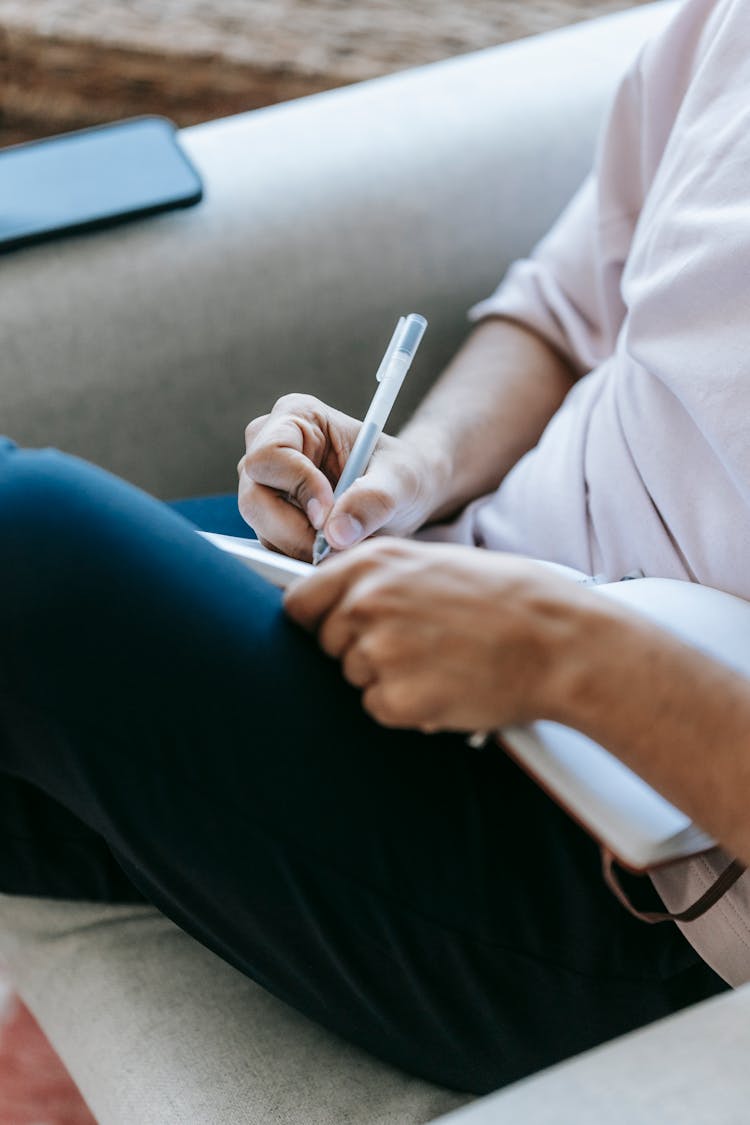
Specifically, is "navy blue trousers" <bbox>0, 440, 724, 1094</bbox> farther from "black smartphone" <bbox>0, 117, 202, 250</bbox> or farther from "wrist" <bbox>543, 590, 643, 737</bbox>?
"black smartphone" <bbox>0, 117, 202, 250</bbox>

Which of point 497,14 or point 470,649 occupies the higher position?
point 497,14

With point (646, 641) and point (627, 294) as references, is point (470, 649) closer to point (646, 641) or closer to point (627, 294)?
point (646, 641)

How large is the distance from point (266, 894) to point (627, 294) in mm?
385

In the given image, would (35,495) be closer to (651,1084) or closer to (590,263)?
(651,1084)

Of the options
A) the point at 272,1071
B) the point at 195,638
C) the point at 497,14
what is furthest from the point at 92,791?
the point at 497,14

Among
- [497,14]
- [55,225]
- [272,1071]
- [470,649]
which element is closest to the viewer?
[470,649]

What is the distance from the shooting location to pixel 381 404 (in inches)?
24.8

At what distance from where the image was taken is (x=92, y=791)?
49 cm

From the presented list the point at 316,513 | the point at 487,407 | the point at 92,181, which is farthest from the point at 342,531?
the point at 92,181

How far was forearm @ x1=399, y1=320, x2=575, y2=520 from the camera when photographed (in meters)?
0.74

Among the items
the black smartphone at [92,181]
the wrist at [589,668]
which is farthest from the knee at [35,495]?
the black smartphone at [92,181]

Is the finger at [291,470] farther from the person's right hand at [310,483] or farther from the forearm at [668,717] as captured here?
the forearm at [668,717]

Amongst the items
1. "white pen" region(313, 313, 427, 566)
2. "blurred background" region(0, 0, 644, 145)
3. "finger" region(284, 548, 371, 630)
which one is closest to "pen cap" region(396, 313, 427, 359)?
"white pen" region(313, 313, 427, 566)

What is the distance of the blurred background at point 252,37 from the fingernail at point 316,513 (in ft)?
2.27
